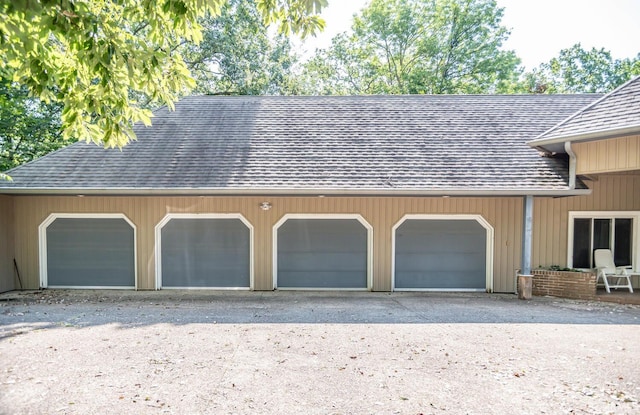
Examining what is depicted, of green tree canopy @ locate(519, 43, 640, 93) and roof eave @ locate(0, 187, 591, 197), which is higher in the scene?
green tree canopy @ locate(519, 43, 640, 93)

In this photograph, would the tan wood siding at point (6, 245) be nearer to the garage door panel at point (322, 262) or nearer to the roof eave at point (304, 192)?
the roof eave at point (304, 192)

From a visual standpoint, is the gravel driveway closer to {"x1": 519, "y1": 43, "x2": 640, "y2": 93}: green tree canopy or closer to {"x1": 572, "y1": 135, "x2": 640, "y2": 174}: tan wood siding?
{"x1": 572, "y1": 135, "x2": 640, "y2": 174}: tan wood siding

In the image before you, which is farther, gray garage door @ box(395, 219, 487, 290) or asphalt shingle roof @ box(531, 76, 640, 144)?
gray garage door @ box(395, 219, 487, 290)

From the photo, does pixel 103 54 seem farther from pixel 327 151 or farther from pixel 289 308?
pixel 327 151

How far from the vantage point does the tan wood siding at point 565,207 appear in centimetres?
869

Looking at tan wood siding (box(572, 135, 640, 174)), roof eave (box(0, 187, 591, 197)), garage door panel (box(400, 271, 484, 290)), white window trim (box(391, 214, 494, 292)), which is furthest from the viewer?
garage door panel (box(400, 271, 484, 290))

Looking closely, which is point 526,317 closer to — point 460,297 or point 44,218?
point 460,297

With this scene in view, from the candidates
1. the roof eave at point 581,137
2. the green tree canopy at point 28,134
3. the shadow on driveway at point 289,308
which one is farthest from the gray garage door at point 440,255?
the green tree canopy at point 28,134

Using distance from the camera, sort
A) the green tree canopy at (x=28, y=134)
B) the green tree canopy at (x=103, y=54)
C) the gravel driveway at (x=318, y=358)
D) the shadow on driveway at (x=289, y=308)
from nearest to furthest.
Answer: the green tree canopy at (x=103, y=54) → the gravel driveway at (x=318, y=358) → the shadow on driveway at (x=289, y=308) → the green tree canopy at (x=28, y=134)

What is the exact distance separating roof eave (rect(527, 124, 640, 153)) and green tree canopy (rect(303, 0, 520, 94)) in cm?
1437

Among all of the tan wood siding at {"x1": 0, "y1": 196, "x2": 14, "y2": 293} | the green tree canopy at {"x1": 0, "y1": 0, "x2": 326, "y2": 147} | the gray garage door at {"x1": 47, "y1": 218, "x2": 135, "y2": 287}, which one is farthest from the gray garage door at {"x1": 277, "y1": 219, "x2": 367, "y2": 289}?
the tan wood siding at {"x1": 0, "y1": 196, "x2": 14, "y2": 293}

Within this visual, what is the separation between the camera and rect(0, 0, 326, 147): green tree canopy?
A: 10.7ft

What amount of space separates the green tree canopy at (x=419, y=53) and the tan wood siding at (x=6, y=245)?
1770 cm

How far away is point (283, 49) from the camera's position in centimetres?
1955
